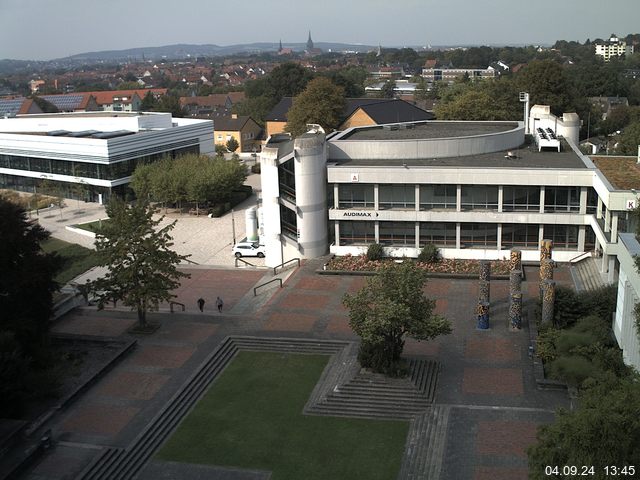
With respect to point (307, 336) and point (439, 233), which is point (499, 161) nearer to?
point (439, 233)

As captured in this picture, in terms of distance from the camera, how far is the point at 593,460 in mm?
14742

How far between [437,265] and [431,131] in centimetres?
1514

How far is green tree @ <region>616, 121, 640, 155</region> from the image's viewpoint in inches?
2281

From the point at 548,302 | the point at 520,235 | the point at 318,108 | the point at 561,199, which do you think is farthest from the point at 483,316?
the point at 318,108

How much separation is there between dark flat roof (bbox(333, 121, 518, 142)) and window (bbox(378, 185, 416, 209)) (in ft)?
21.1

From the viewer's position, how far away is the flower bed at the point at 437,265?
3962 cm

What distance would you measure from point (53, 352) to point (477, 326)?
1833 centimetres

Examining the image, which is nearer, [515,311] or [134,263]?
[515,311]

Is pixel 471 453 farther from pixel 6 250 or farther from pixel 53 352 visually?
pixel 6 250

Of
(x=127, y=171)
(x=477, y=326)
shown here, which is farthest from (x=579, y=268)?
(x=127, y=171)

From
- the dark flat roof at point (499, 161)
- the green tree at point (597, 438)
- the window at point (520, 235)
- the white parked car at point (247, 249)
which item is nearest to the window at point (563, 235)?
the window at point (520, 235)

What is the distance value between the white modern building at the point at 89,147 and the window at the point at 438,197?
3348cm

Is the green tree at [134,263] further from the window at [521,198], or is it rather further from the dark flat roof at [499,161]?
the window at [521,198]

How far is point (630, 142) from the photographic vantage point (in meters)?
58.7
